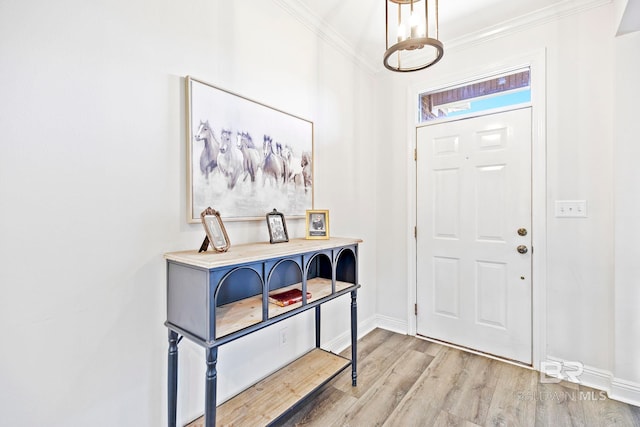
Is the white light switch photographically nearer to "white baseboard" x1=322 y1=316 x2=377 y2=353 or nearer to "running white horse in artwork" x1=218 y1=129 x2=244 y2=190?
"white baseboard" x1=322 y1=316 x2=377 y2=353

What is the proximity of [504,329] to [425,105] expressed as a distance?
2057 mm

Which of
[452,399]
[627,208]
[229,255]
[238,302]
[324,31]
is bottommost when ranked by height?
[452,399]

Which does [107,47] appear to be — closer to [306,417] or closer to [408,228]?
[306,417]

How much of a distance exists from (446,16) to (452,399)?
8.97ft

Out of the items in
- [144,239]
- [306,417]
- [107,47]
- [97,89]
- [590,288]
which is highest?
[107,47]

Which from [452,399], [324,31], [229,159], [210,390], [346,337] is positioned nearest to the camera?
[210,390]

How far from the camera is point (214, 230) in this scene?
140cm

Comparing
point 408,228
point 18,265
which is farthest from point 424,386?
point 18,265

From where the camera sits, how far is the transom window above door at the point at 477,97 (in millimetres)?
2336

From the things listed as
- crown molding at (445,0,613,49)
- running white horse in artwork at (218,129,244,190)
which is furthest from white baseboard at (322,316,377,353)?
crown molding at (445,0,613,49)

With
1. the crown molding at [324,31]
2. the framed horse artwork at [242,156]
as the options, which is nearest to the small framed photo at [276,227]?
the framed horse artwork at [242,156]

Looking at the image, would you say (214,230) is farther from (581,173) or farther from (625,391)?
(625,391)

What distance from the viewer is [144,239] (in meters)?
1.33

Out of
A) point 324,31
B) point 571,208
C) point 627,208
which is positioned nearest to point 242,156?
point 324,31
